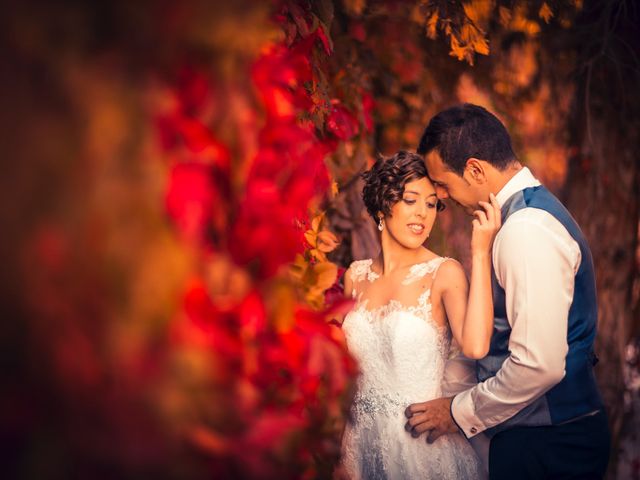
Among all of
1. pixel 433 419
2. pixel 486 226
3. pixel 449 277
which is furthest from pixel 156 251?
pixel 433 419

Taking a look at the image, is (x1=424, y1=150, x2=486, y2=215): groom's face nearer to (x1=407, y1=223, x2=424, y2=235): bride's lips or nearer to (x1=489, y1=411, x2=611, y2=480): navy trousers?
(x1=407, y1=223, x2=424, y2=235): bride's lips

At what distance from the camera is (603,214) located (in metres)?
4.79

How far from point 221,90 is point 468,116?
208cm

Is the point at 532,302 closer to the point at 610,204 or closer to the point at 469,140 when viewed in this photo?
the point at 469,140

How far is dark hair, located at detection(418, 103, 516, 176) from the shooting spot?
120 inches

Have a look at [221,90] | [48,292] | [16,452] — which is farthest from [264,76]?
[16,452]

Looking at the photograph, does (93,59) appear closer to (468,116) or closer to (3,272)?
(3,272)

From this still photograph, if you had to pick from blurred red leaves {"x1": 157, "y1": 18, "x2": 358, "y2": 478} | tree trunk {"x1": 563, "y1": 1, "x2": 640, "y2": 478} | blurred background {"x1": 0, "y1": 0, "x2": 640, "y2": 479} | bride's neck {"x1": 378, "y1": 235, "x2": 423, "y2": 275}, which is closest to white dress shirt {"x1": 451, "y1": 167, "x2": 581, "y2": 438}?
bride's neck {"x1": 378, "y1": 235, "x2": 423, "y2": 275}

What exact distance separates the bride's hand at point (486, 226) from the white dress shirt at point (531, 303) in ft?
0.19

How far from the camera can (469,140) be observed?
Result: 3051mm

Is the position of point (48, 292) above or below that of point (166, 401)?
above

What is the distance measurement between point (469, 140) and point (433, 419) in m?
1.24

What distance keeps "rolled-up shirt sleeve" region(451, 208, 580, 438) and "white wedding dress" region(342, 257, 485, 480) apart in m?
0.34

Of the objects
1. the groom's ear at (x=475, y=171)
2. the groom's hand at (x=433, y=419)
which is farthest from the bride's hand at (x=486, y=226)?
the groom's hand at (x=433, y=419)
